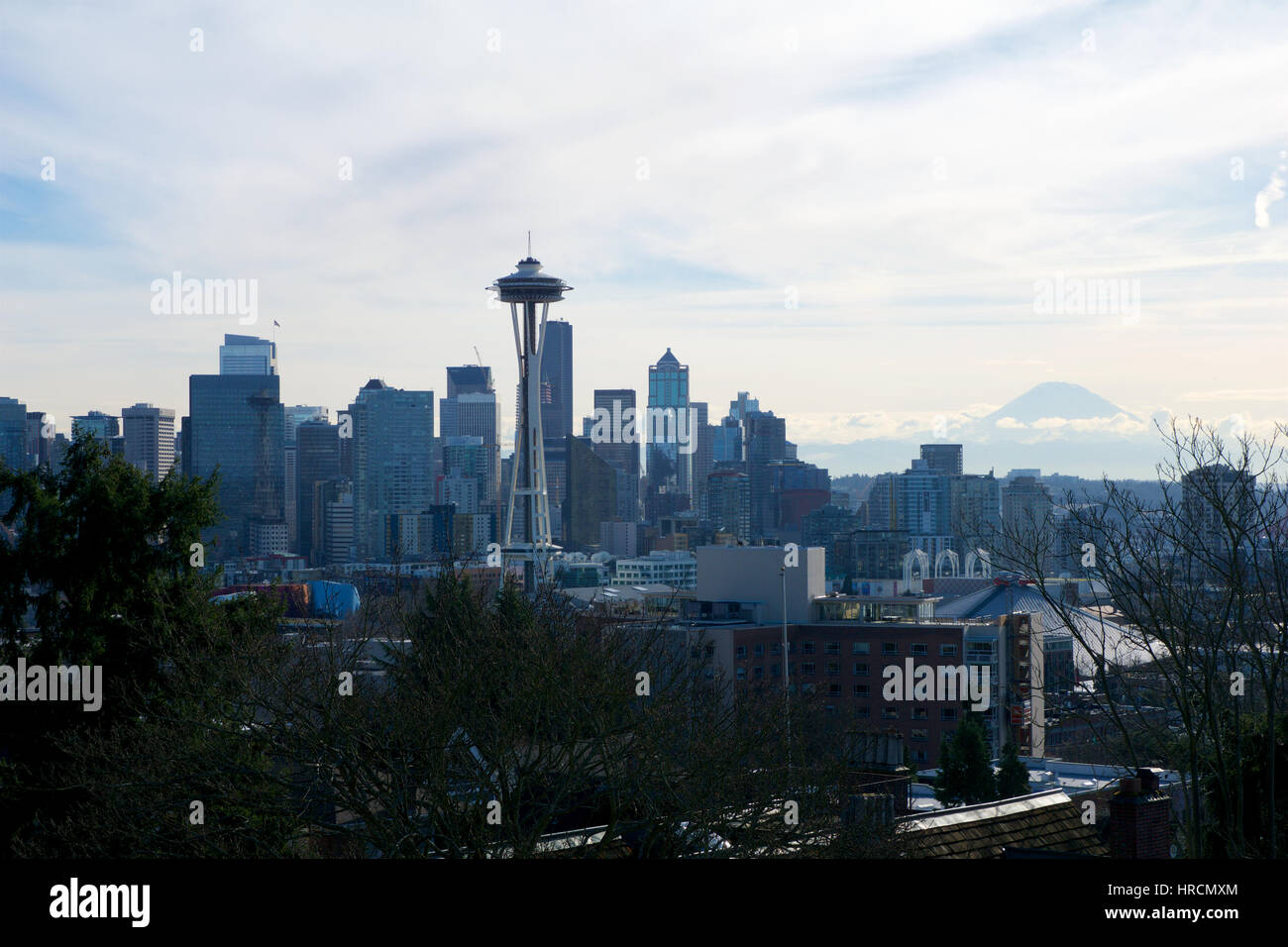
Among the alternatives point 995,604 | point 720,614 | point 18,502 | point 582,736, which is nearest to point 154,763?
point 582,736

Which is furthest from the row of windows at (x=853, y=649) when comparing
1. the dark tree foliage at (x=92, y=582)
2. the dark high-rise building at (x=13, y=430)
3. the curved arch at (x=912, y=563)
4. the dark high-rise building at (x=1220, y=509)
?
the dark high-rise building at (x=13, y=430)

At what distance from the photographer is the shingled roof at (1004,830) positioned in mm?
14297

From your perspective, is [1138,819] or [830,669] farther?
[830,669]

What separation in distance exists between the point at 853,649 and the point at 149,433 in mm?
140591

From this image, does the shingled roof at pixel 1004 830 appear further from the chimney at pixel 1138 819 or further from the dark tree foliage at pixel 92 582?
the dark tree foliage at pixel 92 582

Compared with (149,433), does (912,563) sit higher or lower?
lower

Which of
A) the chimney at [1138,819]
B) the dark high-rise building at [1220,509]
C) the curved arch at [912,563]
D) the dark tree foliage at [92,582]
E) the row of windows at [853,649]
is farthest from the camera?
the curved arch at [912,563]

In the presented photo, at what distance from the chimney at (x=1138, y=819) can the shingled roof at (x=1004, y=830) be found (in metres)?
1.51

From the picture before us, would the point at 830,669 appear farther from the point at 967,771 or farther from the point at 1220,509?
the point at 1220,509

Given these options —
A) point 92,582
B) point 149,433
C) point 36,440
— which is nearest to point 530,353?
point 36,440

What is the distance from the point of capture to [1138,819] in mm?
12477
